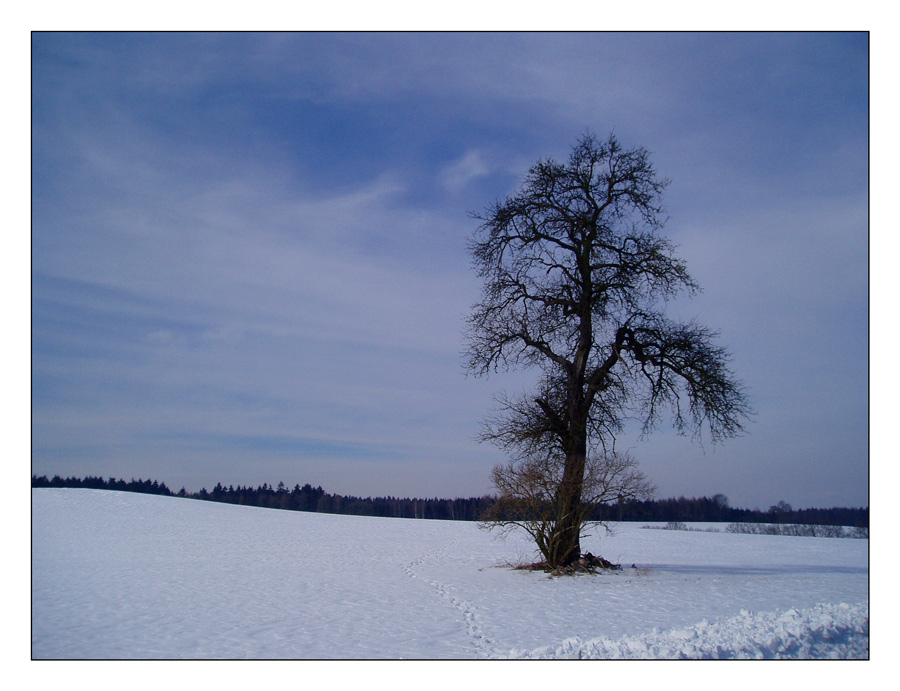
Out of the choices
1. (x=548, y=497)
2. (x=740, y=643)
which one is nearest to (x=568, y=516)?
(x=548, y=497)

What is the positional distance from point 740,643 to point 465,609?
482 cm

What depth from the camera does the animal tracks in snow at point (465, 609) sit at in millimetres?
7697

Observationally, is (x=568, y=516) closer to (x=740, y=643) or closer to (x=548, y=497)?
(x=548, y=497)

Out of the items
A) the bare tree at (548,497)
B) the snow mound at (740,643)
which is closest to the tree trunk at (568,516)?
the bare tree at (548,497)

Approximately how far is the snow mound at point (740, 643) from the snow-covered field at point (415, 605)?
0.02 meters

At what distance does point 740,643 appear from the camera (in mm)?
7344

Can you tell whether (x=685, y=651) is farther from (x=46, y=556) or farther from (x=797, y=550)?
(x=797, y=550)

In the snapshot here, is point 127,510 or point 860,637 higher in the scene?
point 860,637

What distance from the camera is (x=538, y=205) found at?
1748 cm

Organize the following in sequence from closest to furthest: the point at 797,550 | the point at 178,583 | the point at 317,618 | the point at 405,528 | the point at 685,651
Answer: the point at 685,651, the point at 317,618, the point at 178,583, the point at 797,550, the point at 405,528

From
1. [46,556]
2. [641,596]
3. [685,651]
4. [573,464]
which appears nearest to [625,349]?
[573,464]

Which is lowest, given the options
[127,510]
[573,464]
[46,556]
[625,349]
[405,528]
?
[405,528]

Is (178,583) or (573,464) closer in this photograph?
(178,583)

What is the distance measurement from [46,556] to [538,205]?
1857 cm
